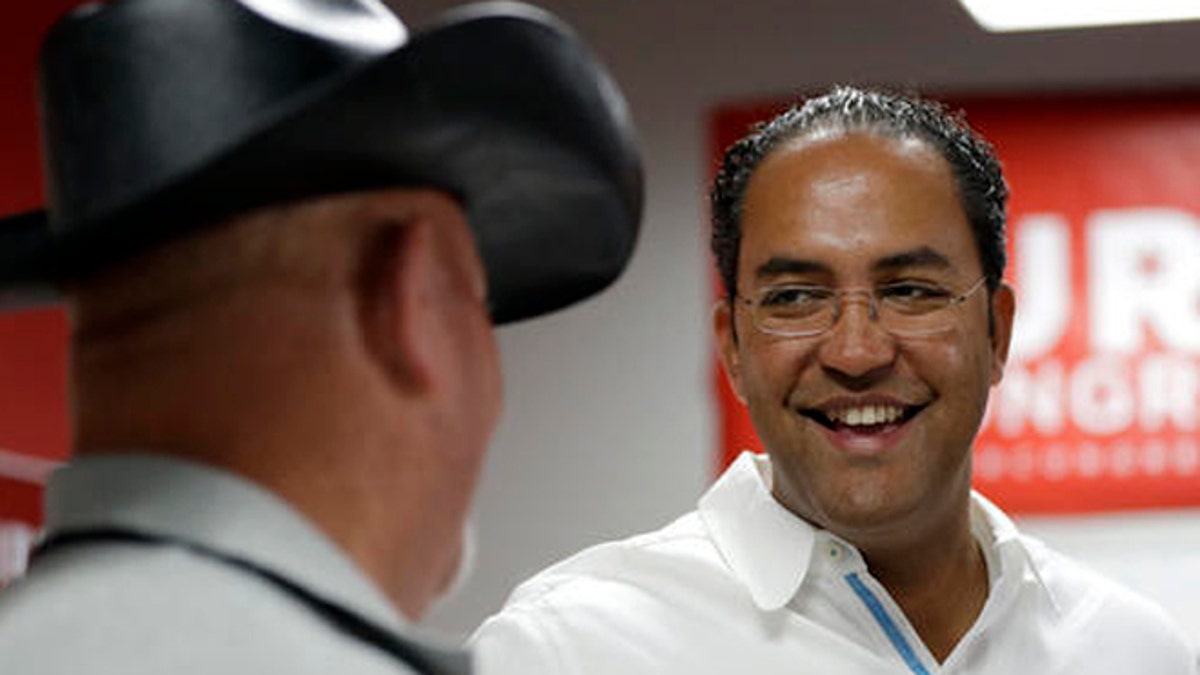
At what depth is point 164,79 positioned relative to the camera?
98cm

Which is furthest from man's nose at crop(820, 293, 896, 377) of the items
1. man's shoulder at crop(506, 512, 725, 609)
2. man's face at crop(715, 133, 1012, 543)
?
man's shoulder at crop(506, 512, 725, 609)

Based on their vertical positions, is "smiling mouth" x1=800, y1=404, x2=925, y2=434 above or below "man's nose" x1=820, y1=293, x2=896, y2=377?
below

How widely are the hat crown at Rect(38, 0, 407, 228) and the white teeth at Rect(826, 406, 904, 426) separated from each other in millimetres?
1113

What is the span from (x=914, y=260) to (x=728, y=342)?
0.28 metres

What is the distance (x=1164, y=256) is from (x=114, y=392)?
481cm

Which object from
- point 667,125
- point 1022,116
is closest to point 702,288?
point 667,125

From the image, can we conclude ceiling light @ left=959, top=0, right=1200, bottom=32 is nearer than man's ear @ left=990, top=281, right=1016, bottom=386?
No

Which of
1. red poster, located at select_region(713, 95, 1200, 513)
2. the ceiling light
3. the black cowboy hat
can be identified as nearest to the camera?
the black cowboy hat

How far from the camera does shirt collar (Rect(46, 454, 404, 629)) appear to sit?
88 centimetres

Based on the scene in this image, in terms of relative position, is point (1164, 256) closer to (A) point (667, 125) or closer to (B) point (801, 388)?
(A) point (667, 125)

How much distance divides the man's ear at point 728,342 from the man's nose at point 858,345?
170mm

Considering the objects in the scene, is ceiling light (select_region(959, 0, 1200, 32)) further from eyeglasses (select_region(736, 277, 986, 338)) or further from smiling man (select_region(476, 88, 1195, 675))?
eyeglasses (select_region(736, 277, 986, 338))

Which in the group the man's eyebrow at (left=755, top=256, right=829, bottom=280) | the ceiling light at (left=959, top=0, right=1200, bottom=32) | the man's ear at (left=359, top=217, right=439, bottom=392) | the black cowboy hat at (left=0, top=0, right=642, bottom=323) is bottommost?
the man's eyebrow at (left=755, top=256, right=829, bottom=280)

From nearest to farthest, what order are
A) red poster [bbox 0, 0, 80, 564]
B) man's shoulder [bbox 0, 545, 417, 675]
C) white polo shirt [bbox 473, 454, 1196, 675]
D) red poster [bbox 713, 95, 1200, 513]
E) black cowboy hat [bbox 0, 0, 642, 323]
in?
man's shoulder [bbox 0, 545, 417, 675]
black cowboy hat [bbox 0, 0, 642, 323]
white polo shirt [bbox 473, 454, 1196, 675]
red poster [bbox 0, 0, 80, 564]
red poster [bbox 713, 95, 1200, 513]
